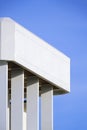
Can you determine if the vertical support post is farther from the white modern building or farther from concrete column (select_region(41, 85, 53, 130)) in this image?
concrete column (select_region(41, 85, 53, 130))

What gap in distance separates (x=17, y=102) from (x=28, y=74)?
178 cm

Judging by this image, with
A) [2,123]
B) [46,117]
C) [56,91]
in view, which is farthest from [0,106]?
[56,91]

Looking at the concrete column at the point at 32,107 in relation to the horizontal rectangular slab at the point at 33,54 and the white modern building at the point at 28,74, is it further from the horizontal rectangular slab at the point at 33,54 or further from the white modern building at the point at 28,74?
the horizontal rectangular slab at the point at 33,54

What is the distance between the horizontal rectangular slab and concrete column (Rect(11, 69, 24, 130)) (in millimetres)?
724

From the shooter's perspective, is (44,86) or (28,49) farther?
(44,86)

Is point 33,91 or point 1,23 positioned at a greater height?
point 1,23

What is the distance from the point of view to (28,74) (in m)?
24.0

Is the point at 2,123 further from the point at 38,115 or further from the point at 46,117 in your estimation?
the point at 46,117

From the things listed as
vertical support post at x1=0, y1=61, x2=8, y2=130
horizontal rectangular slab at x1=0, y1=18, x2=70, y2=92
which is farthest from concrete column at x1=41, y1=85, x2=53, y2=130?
vertical support post at x1=0, y1=61, x2=8, y2=130

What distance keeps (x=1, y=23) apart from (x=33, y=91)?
392 centimetres

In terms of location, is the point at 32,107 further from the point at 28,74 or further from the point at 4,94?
the point at 4,94

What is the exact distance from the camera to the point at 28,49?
2256 centimetres

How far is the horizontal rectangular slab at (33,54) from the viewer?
21.4 m

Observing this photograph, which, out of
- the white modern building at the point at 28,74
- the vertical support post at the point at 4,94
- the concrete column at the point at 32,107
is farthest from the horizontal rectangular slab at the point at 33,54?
the concrete column at the point at 32,107
